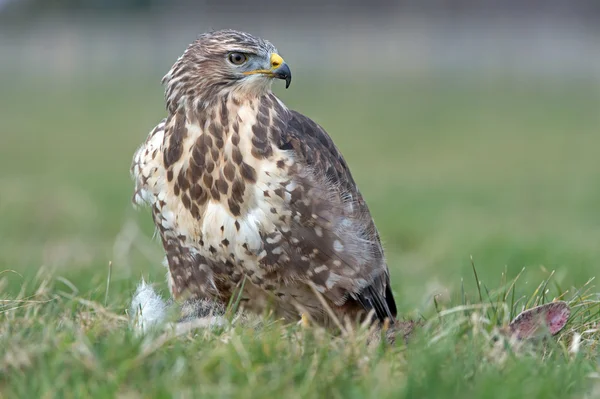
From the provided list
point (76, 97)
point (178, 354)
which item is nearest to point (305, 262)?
point (178, 354)

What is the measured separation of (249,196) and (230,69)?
0.64 metres

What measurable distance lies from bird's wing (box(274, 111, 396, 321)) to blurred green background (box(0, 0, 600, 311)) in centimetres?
52

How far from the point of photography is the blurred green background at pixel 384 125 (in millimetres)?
8875

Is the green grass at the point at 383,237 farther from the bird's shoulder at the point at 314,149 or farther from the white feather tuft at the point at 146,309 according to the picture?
the bird's shoulder at the point at 314,149

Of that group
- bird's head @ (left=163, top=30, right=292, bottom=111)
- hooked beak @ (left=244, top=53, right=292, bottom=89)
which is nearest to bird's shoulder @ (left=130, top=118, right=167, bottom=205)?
bird's head @ (left=163, top=30, right=292, bottom=111)

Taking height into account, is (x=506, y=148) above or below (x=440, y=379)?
below

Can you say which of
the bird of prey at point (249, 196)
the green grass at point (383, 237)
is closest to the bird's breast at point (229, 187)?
the bird of prey at point (249, 196)

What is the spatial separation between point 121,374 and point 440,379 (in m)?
0.99

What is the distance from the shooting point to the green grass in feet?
10.4

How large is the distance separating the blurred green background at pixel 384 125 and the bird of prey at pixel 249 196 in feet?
1.70

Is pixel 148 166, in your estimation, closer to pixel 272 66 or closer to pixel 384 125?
pixel 272 66

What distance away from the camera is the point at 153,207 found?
460 centimetres

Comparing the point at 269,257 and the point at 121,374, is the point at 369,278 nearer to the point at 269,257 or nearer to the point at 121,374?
the point at 269,257

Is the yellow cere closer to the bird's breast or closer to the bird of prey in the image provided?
the bird of prey
